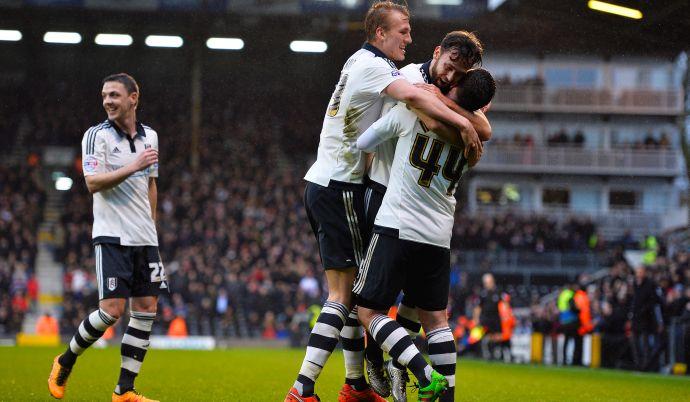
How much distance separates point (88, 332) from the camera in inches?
279

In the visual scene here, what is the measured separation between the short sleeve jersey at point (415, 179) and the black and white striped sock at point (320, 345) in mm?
631

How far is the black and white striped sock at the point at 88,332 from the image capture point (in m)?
7.03

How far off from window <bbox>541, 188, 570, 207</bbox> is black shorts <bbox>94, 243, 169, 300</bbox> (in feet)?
152

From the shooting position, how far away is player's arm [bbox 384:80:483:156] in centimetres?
571

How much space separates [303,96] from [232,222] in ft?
34.7

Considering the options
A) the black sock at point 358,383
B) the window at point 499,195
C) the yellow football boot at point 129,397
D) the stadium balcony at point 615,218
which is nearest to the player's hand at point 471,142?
Answer: the black sock at point 358,383

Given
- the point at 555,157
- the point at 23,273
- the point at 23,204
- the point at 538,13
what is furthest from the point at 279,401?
the point at 555,157

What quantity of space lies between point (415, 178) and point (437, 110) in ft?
1.38

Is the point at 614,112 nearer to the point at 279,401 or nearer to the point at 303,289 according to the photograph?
the point at 303,289

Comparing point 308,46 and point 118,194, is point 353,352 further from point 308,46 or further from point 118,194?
point 308,46

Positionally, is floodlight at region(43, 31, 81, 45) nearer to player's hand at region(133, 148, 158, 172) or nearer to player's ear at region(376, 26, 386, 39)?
player's hand at region(133, 148, 158, 172)

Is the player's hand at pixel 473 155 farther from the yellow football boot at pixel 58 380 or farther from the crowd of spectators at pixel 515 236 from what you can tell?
the crowd of spectators at pixel 515 236

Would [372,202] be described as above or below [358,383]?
above

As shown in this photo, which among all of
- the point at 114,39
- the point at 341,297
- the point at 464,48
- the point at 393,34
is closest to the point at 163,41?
the point at 114,39
